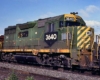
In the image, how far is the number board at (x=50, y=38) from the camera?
1314 centimetres

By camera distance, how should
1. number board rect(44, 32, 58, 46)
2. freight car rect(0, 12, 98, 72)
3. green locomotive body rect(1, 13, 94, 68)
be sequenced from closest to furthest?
freight car rect(0, 12, 98, 72) < green locomotive body rect(1, 13, 94, 68) < number board rect(44, 32, 58, 46)

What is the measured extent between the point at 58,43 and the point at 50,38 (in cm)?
88

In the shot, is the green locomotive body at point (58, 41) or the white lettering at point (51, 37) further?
the white lettering at point (51, 37)

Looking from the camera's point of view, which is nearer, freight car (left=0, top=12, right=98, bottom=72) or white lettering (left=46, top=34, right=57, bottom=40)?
freight car (left=0, top=12, right=98, bottom=72)

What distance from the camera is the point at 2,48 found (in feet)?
67.3

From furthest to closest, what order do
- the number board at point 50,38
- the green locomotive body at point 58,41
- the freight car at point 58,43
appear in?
the number board at point 50,38 → the green locomotive body at point 58,41 → the freight car at point 58,43

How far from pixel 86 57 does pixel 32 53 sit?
5.35 m

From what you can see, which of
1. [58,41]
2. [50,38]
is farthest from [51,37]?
[58,41]

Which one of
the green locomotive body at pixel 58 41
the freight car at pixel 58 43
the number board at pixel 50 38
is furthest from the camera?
the number board at pixel 50 38

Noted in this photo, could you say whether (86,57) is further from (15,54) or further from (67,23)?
(15,54)

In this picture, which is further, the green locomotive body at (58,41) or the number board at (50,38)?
the number board at (50,38)

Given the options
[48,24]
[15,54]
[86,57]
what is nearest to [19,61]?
[15,54]

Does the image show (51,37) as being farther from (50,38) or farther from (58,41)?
(58,41)

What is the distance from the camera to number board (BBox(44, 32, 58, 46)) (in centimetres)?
1314
